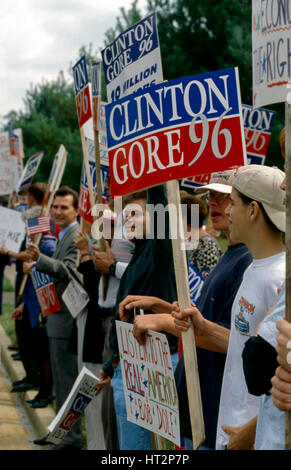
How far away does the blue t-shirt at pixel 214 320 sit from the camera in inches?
123

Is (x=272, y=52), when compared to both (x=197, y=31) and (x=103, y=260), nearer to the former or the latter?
(x=103, y=260)

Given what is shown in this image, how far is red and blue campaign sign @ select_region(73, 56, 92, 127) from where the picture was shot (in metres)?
5.43

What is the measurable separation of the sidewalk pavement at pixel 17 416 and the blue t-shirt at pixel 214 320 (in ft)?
10.9

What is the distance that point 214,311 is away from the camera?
3.16m

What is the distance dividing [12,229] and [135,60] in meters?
4.24

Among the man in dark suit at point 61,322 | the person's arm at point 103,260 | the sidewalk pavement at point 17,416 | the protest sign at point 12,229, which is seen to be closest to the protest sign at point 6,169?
the protest sign at point 12,229

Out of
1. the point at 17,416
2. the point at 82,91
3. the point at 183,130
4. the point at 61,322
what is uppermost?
the point at 82,91

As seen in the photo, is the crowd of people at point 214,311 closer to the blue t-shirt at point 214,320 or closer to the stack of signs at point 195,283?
the blue t-shirt at point 214,320

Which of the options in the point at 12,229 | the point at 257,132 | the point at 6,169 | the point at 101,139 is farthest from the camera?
the point at 6,169

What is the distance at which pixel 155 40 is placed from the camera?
4191 mm

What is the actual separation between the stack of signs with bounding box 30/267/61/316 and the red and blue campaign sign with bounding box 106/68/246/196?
10.2ft

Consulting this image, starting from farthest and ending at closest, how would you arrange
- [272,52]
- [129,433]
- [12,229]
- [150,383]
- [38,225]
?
[12,229], [38,225], [129,433], [272,52], [150,383]

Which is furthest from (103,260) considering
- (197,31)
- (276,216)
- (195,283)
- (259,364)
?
(197,31)

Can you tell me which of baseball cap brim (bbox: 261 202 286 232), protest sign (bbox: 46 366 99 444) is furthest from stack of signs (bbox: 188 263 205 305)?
baseball cap brim (bbox: 261 202 286 232)
